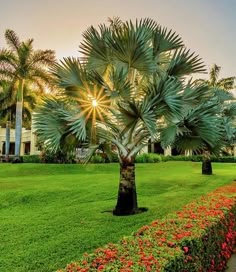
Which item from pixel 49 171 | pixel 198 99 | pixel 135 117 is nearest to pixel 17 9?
pixel 135 117

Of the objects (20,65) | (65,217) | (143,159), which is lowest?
(65,217)

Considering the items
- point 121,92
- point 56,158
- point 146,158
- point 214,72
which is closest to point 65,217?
point 121,92

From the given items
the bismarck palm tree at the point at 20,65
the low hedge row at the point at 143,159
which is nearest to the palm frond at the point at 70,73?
the low hedge row at the point at 143,159

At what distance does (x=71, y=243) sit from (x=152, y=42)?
5826 millimetres

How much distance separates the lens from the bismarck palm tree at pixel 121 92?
8.48 m

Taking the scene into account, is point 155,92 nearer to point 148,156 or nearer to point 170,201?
→ point 170,201

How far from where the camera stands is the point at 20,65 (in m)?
26.0

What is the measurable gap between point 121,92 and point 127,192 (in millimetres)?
2770

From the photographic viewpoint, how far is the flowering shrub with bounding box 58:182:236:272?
315cm

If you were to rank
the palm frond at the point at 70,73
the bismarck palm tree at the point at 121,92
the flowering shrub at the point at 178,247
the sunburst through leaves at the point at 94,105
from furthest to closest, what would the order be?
the palm frond at the point at 70,73, the sunburst through leaves at the point at 94,105, the bismarck palm tree at the point at 121,92, the flowering shrub at the point at 178,247

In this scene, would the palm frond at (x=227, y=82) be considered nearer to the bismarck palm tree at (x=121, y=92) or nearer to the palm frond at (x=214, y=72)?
the palm frond at (x=214, y=72)

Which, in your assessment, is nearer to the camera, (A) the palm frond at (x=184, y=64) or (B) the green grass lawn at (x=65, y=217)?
(B) the green grass lawn at (x=65, y=217)

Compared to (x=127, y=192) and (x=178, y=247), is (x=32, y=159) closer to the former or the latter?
(x=127, y=192)

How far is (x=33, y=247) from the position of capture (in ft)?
20.8
